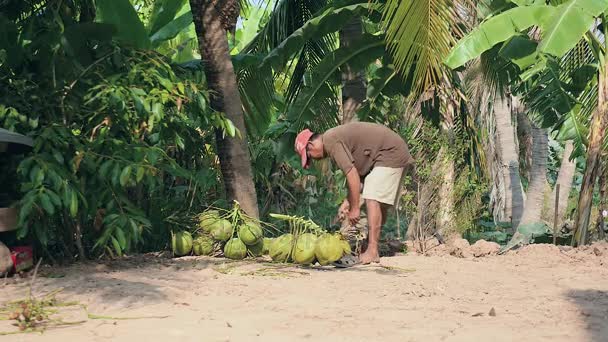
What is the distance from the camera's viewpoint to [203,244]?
26.3 ft

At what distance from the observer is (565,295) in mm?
5961

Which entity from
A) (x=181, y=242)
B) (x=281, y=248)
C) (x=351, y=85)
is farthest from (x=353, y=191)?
(x=351, y=85)

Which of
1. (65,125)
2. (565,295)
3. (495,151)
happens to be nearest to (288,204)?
(65,125)

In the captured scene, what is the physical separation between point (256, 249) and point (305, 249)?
2.51 ft

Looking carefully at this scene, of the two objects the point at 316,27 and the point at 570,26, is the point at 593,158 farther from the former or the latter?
the point at 316,27

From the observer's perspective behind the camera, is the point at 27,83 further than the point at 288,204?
No

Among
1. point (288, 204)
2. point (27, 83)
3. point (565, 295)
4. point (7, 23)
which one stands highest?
point (7, 23)

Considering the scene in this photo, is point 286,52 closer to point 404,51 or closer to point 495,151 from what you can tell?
point 404,51

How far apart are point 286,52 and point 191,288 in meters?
5.02

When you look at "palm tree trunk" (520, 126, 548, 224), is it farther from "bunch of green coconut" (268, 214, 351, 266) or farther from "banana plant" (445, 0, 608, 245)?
"bunch of green coconut" (268, 214, 351, 266)

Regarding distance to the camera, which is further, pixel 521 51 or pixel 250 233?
pixel 521 51

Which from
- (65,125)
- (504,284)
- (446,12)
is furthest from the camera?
(446,12)

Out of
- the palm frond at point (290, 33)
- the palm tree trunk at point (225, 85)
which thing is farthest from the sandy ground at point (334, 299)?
the palm frond at point (290, 33)

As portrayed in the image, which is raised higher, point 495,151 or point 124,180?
point 495,151
